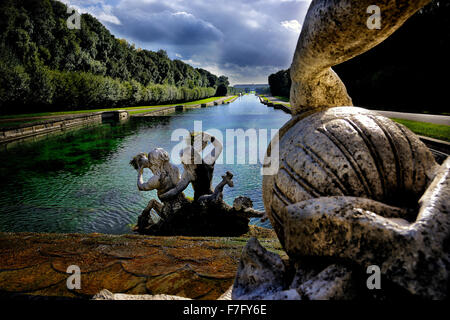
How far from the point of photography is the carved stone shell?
1515mm

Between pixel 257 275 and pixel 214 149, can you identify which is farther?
pixel 214 149

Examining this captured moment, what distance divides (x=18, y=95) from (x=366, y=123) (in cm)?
3310

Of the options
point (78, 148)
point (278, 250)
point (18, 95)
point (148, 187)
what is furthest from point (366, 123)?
point (18, 95)

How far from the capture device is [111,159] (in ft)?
46.5

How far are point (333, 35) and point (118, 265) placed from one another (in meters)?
2.25

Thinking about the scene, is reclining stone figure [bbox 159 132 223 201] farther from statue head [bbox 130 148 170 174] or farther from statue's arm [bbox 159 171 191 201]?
statue head [bbox 130 148 170 174]

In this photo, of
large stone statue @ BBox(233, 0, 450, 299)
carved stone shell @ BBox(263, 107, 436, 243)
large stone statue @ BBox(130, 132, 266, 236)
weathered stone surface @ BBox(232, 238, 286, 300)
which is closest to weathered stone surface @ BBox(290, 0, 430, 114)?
large stone statue @ BBox(233, 0, 450, 299)

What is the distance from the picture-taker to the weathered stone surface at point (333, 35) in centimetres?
130

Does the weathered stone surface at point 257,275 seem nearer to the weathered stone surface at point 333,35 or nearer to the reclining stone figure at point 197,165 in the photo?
the weathered stone surface at point 333,35

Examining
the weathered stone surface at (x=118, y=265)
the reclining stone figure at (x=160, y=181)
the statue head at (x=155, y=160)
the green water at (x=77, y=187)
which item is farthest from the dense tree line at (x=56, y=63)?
the weathered stone surface at (x=118, y=265)

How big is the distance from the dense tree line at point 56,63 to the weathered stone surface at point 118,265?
94.1 feet

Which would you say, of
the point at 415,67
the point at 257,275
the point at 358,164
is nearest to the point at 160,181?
the point at 257,275

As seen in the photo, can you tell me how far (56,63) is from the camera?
32.7m

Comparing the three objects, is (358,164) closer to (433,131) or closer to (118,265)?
(118,265)
